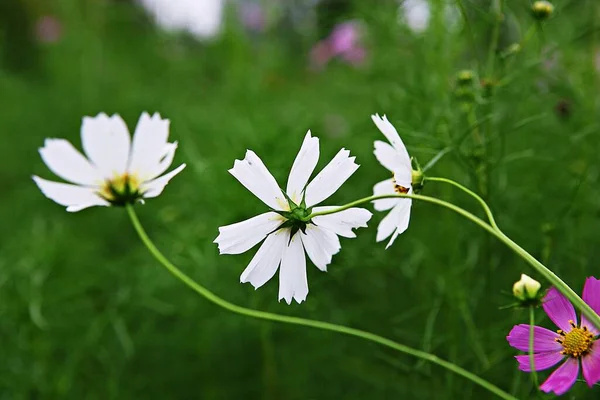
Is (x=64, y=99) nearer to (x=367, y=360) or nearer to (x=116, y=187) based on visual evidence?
(x=367, y=360)

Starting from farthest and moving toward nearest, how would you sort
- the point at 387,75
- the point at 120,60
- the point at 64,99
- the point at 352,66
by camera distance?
the point at 120,60, the point at 64,99, the point at 352,66, the point at 387,75

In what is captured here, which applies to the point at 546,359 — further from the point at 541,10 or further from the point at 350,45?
the point at 350,45

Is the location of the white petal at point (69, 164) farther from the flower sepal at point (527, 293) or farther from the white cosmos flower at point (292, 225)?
the flower sepal at point (527, 293)

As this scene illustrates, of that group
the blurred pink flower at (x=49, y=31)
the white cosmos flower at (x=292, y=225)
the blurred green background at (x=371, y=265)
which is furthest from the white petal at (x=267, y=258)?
the blurred pink flower at (x=49, y=31)

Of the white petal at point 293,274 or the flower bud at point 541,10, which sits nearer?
the white petal at point 293,274

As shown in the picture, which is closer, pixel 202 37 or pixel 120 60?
pixel 202 37

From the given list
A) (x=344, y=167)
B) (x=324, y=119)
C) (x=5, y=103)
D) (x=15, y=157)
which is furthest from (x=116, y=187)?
(x=5, y=103)

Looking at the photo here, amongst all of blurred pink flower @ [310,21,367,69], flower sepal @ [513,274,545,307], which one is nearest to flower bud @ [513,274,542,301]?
flower sepal @ [513,274,545,307]
